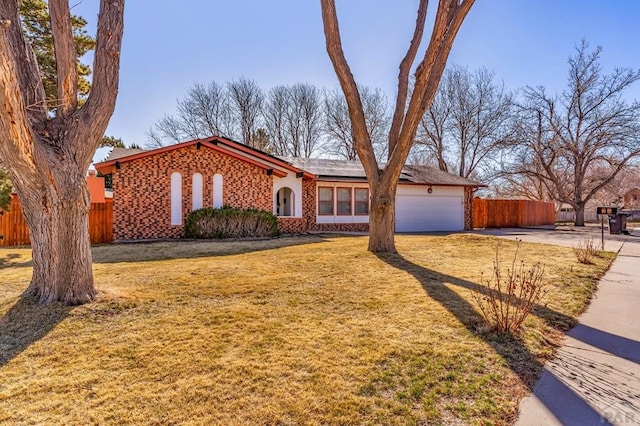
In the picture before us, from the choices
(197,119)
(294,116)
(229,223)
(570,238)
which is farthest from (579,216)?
(197,119)

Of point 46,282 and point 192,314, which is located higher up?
point 46,282

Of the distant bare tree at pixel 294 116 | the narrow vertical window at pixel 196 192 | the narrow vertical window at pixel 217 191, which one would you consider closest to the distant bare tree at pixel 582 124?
the distant bare tree at pixel 294 116

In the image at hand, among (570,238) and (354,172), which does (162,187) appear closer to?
(354,172)

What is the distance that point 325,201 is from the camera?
17719mm

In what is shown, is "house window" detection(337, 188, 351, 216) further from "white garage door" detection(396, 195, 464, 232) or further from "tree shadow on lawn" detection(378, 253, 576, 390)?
"tree shadow on lawn" detection(378, 253, 576, 390)

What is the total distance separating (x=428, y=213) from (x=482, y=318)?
15.9 meters

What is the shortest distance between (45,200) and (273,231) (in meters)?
10.0

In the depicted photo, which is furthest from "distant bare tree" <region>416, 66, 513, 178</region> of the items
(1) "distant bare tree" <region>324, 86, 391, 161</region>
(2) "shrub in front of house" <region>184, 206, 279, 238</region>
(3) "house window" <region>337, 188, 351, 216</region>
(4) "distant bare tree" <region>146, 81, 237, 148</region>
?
(2) "shrub in front of house" <region>184, 206, 279, 238</region>

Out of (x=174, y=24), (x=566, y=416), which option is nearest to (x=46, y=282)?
(x=566, y=416)

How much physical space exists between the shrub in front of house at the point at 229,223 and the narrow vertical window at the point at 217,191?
535mm

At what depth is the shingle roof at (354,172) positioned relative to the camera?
18188 millimetres

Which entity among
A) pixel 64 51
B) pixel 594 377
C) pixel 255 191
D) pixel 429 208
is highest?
pixel 64 51

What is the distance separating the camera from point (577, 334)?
369 cm

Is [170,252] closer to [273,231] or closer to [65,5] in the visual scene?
[273,231]
